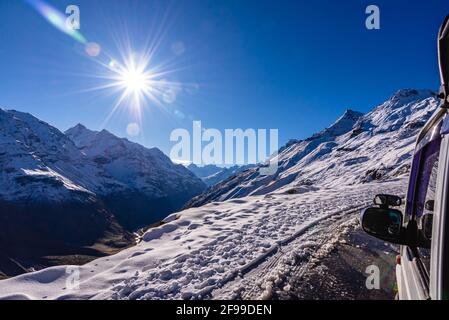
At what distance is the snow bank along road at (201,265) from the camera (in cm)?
688

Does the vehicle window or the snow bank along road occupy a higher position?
the vehicle window

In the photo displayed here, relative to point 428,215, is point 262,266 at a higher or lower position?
lower

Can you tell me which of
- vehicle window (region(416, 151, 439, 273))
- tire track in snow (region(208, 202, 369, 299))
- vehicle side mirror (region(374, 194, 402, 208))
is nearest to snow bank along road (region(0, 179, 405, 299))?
tire track in snow (region(208, 202, 369, 299))

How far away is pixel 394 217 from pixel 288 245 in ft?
22.0

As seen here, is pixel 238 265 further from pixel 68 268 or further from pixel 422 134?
pixel 422 134

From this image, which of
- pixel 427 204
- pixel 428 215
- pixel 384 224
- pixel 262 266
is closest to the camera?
pixel 428 215

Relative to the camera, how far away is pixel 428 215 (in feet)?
9.79

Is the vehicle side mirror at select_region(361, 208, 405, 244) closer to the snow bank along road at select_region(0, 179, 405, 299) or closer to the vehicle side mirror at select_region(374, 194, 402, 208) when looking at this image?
the vehicle side mirror at select_region(374, 194, 402, 208)

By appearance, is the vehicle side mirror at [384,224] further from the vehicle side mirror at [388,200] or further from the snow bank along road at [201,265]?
the snow bank along road at [201,265]

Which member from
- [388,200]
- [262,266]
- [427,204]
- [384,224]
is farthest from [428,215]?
[262,266]

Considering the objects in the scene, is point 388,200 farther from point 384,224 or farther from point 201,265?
point 201,265

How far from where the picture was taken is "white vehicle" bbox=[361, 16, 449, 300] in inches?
85.0

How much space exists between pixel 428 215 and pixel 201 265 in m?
6.52

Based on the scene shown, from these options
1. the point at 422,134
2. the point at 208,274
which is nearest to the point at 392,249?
the point at 208,274
